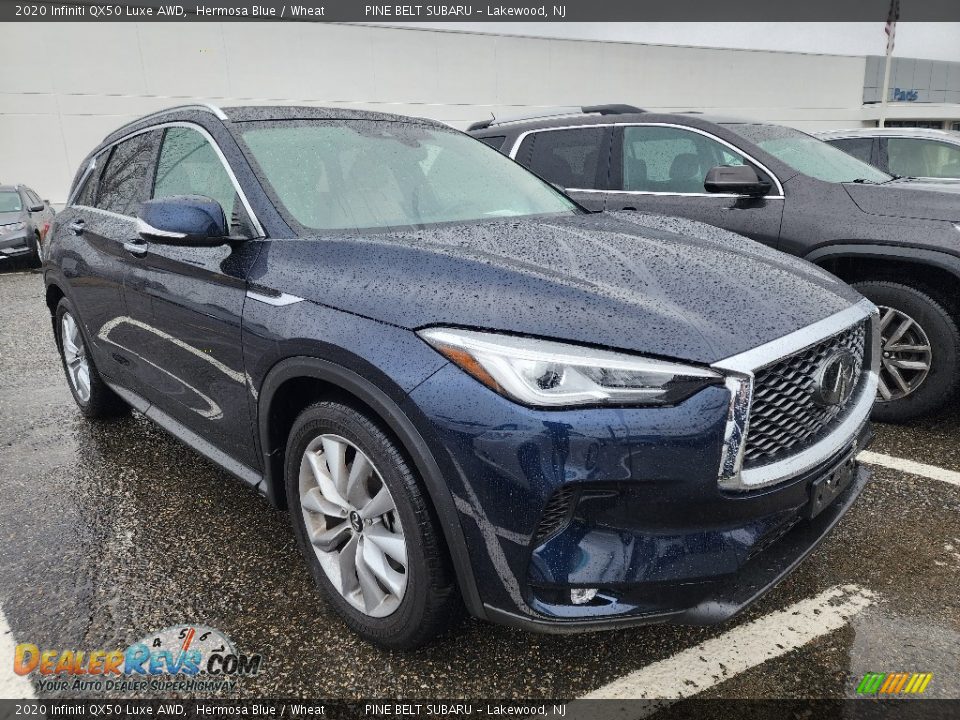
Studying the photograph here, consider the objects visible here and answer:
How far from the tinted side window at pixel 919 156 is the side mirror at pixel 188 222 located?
6951 millimetres

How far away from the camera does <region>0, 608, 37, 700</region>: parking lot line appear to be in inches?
78.9

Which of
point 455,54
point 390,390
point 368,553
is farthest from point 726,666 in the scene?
point 455,54

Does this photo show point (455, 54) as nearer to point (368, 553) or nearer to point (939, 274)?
point (939, 274)

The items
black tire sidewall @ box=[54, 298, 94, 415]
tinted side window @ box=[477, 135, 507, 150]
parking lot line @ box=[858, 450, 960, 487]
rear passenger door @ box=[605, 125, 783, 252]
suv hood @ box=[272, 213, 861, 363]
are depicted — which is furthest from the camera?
tinted side window @ box=[477, 135, 507, 150]

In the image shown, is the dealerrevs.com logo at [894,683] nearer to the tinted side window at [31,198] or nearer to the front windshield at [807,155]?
the front windshield at [807,155]

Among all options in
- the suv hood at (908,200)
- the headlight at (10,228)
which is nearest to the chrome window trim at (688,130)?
the suv hood at (908,200)

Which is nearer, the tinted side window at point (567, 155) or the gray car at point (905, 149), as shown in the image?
the tinted side window at point (567, 155)

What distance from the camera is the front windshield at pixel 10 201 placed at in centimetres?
1232

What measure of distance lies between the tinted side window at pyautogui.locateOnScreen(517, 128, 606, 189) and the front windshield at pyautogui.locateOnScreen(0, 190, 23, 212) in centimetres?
1136

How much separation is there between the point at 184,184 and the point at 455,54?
75.9ft

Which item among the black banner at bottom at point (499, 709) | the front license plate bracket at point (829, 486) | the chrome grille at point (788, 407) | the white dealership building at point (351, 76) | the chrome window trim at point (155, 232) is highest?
the white dealership building at point (351, 76)

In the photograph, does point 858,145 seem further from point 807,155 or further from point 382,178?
point 382,178

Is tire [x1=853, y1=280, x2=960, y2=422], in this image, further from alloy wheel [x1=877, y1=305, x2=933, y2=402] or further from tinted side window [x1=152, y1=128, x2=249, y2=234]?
tinted side window [x1=152, y1=128, x2=249, y2=234]

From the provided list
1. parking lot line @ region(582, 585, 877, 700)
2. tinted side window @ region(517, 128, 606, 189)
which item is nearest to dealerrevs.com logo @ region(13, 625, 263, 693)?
parking lot line @ region(582, 585, 877, 700)
